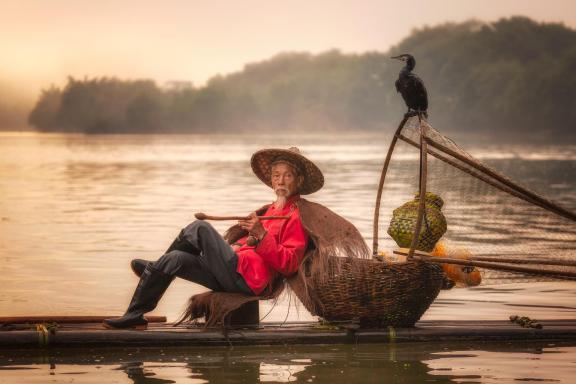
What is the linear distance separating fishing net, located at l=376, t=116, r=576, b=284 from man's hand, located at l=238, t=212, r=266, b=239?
114 cm

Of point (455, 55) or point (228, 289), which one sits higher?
point (455, 55)

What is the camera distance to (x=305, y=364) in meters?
6.98

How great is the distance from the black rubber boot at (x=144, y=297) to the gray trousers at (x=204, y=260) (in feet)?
0.17

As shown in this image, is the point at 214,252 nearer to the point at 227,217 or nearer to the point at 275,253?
the point at 227,217

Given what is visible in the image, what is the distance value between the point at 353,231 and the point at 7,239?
837 cm

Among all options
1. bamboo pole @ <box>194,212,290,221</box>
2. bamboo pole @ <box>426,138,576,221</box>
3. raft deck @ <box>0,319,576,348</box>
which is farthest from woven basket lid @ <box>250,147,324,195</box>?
raft deck @ <box>0,319,576,348</box>

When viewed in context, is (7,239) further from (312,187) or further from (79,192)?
(79,192)

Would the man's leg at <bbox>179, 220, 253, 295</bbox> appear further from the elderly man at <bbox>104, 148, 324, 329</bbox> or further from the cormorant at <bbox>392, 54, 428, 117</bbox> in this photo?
the cormorant at <bbox>392, 54, 428, 117</bbox>

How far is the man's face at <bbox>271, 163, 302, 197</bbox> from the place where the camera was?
24.3 ft

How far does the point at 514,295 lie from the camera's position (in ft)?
32.8

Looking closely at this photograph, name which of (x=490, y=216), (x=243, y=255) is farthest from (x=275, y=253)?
(x=490, y=216)

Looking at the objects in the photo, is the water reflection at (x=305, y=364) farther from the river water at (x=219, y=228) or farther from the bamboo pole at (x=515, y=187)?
the bamboo pole at (x=515, y=187)

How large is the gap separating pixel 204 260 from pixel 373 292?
41.5 inches

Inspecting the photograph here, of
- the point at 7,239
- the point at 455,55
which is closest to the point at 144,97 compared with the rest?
the point at 455,55
